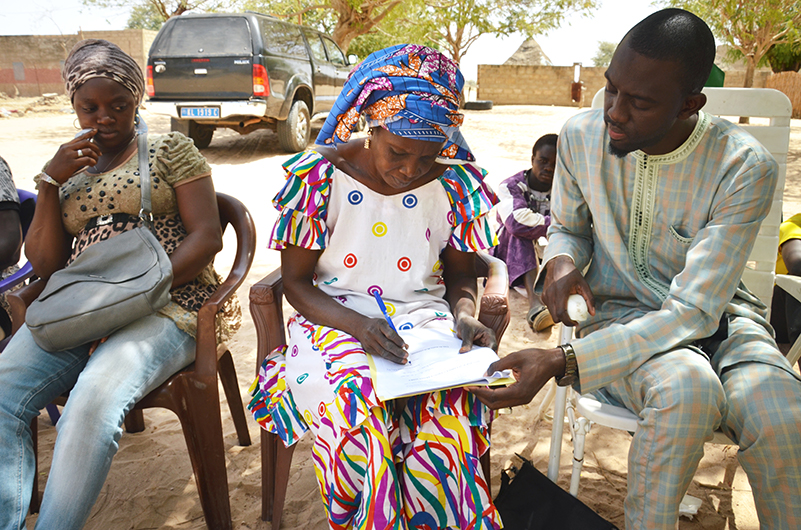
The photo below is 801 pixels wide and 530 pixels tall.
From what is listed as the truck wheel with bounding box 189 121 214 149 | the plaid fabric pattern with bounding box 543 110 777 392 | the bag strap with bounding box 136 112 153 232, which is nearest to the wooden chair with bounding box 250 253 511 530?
the plaid fabric pattern with bounding box 543 110 777 392

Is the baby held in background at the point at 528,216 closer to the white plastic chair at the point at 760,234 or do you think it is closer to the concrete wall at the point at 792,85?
the white plastic chair at the point at 760,234

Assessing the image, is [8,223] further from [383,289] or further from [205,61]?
[205,61]

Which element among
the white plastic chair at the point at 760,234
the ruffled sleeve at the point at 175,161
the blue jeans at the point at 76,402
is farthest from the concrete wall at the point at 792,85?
the blue jeans at the point at 76,402

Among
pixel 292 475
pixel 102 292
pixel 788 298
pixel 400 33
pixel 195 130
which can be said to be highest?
pixel 400 33

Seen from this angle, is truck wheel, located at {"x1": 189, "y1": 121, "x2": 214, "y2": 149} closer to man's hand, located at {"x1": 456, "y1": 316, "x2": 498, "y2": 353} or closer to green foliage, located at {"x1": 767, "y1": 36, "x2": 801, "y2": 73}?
man's hand, located at {"x1": 456, "y1": 316, "x2": 498, "y2": 353}

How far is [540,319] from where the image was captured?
12.7ft

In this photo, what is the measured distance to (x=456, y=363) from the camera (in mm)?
1714

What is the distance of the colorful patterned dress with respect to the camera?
5.44 feet

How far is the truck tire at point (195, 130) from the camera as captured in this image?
9.52 meters

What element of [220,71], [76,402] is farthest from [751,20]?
[76,402]

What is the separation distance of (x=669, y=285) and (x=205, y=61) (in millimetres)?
8072

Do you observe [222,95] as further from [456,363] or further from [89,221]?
[456,363]

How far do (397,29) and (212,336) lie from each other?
24562 mm

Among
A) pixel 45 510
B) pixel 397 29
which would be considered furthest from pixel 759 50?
pixel 45 510
